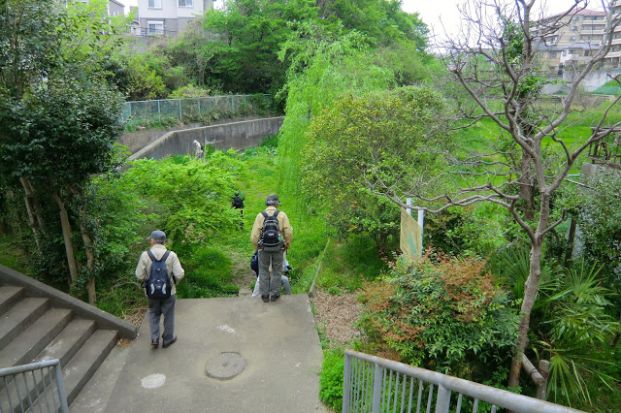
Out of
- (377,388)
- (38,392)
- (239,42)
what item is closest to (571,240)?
(377,388)

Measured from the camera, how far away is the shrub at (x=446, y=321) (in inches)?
180

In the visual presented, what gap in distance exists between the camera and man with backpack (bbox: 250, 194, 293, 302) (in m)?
6.62

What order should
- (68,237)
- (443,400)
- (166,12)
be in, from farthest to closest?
(166,12)
(68,237)
(443,400)

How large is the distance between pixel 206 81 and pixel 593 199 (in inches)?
896

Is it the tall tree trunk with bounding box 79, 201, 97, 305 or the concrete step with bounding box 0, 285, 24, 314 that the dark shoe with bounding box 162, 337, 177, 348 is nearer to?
the tall tree trunk with bounding box 79, 201, 97, 305

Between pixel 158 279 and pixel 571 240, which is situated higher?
pixel 571 240

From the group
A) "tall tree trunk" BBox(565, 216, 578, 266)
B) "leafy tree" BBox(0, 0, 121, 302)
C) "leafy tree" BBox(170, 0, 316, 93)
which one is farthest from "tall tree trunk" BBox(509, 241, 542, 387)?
"leafy tree" BBox(170, 0, 316, 93)

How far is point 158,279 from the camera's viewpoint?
5.63 metres

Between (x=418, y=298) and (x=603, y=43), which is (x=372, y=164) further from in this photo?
(x=603, y=43)

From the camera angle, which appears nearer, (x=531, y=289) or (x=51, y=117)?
(x=531, y=289)

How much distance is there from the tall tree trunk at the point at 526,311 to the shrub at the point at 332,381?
190 centimetres

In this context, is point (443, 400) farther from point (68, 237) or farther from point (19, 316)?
point (68, 237)

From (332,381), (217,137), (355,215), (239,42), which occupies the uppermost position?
(239,42)

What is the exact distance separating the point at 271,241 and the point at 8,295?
3.61 meters
